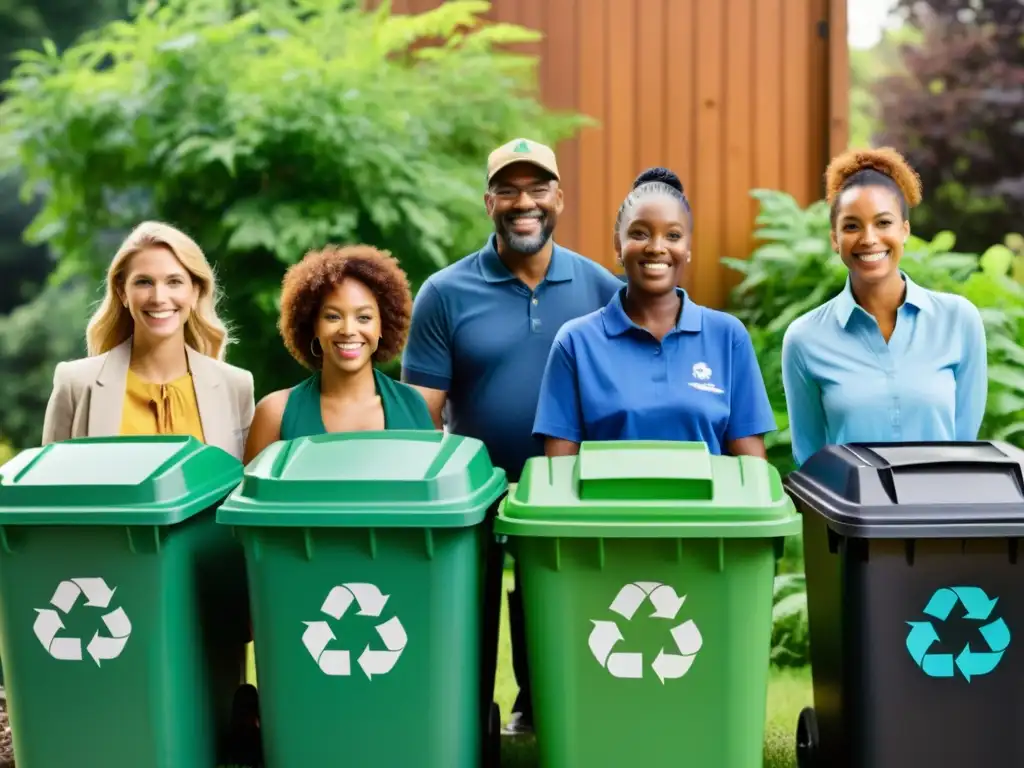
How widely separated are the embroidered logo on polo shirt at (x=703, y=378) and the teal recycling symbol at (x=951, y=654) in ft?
2.86

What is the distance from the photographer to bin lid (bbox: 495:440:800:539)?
10.0 ft

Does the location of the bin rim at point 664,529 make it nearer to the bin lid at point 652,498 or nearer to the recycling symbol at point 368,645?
the bin lid at point 652,498

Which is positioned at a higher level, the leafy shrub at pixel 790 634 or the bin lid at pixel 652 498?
the bin lid at pixel 652 498

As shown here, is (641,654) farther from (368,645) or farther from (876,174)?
(876,174)

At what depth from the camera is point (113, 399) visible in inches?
151

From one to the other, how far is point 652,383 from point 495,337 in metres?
0.75

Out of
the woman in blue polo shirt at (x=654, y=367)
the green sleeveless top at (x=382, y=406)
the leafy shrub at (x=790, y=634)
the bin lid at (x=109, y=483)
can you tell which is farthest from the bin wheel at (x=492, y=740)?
the leafy shrub at (x=790, y=634)

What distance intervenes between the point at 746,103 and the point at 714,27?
60 centimetres

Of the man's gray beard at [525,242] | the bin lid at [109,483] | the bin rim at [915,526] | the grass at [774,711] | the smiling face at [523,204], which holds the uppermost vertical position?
the smiling face at [523,204]

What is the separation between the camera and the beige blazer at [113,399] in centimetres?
384

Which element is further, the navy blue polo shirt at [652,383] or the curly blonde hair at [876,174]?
the curly blonde hair at [876,174]

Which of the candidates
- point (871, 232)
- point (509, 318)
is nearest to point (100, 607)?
point (509, 318)

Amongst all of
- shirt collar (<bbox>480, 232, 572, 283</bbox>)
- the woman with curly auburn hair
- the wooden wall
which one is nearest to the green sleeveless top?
the woman with curly auburn hair

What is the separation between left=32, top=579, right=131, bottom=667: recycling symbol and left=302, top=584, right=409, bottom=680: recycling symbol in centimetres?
54
